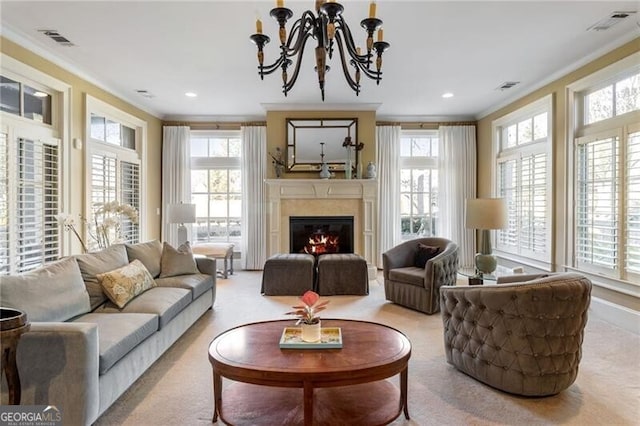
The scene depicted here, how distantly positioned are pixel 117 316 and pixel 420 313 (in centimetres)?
316

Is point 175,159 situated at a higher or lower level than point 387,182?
higher

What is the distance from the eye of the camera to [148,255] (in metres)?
4.09

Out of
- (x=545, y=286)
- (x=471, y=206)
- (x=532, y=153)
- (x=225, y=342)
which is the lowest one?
(x=225, y=342)

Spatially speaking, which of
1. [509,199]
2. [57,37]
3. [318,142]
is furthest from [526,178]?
[57,37]

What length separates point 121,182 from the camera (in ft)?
19.2

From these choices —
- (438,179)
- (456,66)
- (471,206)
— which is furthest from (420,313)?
(438,179)

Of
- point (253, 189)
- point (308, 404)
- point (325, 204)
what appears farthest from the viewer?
point (253, 189)

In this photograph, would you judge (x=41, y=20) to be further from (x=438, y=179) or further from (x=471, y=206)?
(x=438, y=179)

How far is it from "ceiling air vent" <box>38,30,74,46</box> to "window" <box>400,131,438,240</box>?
5465 mm

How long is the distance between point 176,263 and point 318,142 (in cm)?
336

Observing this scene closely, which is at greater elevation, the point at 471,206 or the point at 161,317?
the point at 471,206

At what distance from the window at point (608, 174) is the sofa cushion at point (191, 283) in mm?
4452

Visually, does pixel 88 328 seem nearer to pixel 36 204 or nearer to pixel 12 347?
pixel 12 347

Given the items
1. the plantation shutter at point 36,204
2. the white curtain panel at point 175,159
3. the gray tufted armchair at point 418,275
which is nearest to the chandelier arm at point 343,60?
→ the gray tufted armchair at point 418,275
